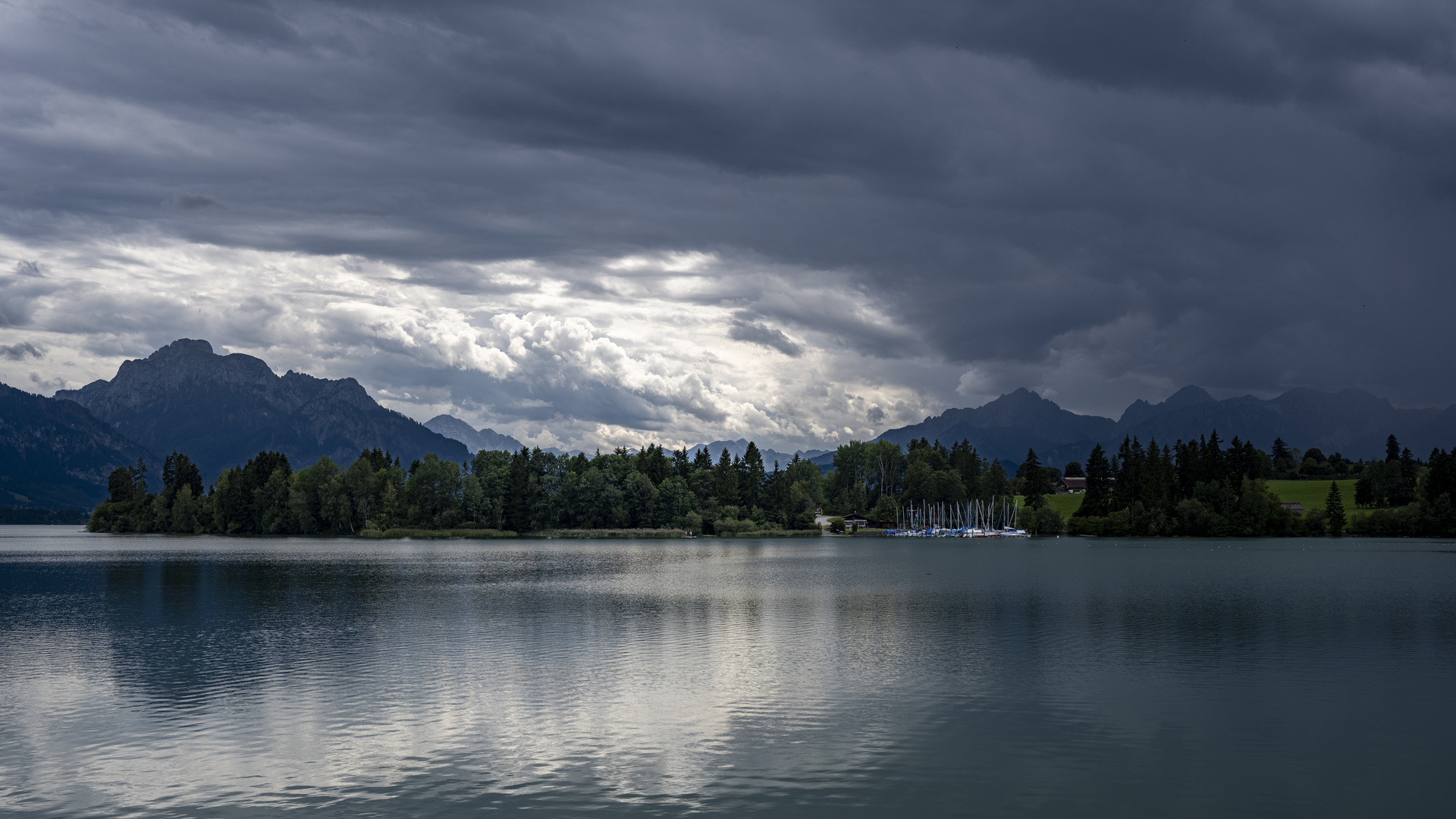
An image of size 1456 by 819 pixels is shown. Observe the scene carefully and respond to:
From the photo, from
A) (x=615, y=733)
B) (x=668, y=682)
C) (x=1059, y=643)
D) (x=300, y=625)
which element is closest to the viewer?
(x=615, y=733)

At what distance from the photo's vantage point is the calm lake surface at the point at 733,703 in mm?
24797

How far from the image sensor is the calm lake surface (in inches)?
976

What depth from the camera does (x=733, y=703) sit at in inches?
1409

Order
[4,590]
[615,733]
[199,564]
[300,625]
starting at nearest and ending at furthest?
[615,733] → [300,625] → [4,590] → [199,564]

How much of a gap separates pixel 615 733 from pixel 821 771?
26.4ft

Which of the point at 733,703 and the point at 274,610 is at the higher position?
the point at 733,703

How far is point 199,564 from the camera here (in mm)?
118562

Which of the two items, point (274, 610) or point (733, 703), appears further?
point (274, 610)

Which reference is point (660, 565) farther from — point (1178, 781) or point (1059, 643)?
point (1178, 781)

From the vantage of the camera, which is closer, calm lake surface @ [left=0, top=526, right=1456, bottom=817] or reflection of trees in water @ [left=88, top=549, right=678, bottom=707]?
calm lake surface @ [left=0, top=526, right=1456, bottom=817]

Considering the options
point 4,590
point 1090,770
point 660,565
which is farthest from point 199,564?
point 1090,770

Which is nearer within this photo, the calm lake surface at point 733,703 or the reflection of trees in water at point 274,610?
the calm lake surface at point 733,703

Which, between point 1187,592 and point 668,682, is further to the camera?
point 1187,592

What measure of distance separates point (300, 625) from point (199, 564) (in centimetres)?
7239
